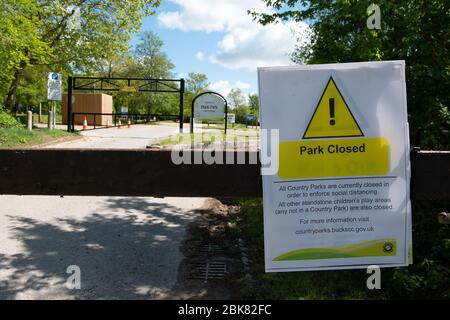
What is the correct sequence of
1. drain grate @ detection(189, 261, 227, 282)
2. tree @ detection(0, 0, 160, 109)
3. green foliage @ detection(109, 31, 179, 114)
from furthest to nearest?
green foliage @ detection(109, 31, 179, 114) → tree @ detection(0, 0, 160, 109) → drain grate @ detection(189, 261, 227, 282)

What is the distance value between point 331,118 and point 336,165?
217mm

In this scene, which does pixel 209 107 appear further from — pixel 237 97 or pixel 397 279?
pixel 237 97

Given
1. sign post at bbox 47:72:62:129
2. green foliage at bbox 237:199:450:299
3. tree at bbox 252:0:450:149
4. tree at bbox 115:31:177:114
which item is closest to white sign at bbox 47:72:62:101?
sign post at bbox 47:72:62:129

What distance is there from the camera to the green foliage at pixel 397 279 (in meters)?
3.88

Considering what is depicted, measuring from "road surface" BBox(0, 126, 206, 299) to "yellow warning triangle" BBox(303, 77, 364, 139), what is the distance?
276 centimetres

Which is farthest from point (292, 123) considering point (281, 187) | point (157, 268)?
point (157, 268)

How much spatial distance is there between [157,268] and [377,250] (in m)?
3.19

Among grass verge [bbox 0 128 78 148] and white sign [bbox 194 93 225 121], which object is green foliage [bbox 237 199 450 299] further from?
white sign [bbox 194 93 225 121]

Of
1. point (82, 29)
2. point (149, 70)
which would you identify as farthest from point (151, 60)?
point (82, 29)

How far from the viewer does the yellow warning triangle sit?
6.46ft

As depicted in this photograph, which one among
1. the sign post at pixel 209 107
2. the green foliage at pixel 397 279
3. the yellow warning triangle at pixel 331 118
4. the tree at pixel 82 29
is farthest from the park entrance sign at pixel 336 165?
the tree at pixel 82 29

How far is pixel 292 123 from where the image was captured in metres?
1.97

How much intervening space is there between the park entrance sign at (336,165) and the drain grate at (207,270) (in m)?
2.70
